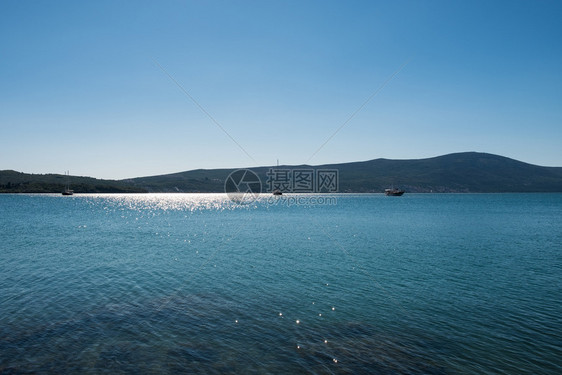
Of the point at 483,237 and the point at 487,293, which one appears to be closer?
the point at 487,293

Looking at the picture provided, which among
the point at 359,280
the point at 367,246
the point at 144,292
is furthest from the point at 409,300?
the point at 367,246

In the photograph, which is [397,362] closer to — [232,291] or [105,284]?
[232,291]

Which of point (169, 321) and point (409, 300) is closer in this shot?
point (169, 321)

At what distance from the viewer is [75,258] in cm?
3275

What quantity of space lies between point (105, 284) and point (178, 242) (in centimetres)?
2094

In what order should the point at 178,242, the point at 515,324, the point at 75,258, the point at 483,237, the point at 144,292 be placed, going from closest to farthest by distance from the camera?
the point at 515,324
the point at 144,292
the point at 75,258
the point at 178,242
the point at 483,237

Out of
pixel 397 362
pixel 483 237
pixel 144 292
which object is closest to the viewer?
pixel 397 362

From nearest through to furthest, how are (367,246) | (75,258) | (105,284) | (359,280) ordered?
(105,284), (359,280), (75,258), (367,246)

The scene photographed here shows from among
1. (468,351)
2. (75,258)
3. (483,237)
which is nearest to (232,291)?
(468,351)

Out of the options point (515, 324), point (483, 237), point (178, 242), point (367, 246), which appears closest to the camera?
point (515, 324)

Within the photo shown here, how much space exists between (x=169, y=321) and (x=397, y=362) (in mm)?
11320

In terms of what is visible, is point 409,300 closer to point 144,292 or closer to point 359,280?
point 359,280

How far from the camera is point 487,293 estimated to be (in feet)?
72.5

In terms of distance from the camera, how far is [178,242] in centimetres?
4456
